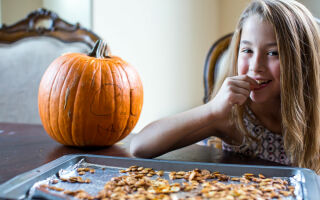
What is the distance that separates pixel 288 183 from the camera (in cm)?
50

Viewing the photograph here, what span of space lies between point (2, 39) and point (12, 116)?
380mm

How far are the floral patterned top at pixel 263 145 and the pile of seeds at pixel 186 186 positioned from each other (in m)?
0.43

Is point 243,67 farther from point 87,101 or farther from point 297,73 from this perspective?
point 87,101

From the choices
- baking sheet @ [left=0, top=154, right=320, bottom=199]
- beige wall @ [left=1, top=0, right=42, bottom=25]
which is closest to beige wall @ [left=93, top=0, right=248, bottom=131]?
beige wall @ [left=1, top=0, right=42, bottom=25]

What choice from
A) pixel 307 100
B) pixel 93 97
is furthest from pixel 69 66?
pixel 307 100

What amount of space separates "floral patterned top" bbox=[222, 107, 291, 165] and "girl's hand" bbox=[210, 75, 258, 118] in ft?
0.77

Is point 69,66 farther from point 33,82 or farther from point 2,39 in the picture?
point 2,39

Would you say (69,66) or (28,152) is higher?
(69,66)

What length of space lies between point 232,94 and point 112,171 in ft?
1.11

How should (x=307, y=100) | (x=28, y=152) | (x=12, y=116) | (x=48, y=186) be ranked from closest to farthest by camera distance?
(x=48, y=186), (x=28, y=152), (x=307, y=100), (x=12, y=116)

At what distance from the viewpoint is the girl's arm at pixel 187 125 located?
72 centimetres

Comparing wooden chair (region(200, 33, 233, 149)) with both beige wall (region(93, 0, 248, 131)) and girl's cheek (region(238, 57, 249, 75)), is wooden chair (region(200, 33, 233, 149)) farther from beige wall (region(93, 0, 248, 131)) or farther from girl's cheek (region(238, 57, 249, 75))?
beige wall (region(93, 0, 248, 131))

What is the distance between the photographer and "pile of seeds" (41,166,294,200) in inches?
16.7

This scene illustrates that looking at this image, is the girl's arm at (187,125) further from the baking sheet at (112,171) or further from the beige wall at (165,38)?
the beige wall at (165,38)
